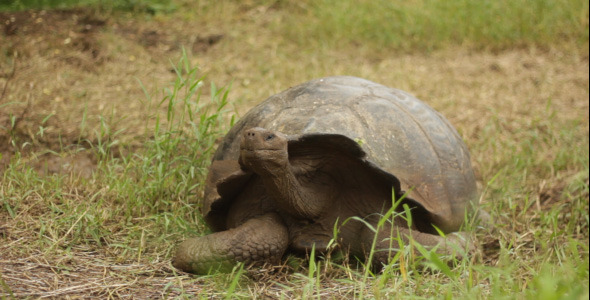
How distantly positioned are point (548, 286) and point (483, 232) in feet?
6.36

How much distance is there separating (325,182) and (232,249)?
1.69 ft

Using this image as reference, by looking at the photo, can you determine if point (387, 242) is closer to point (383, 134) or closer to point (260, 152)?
point (383, 134)

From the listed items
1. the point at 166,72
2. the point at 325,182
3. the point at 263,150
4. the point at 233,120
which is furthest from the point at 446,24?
the point at 263,150

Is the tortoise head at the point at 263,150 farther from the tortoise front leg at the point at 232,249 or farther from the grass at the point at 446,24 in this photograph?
the grass at the point at 446,24

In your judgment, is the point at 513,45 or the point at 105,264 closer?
the point at 105,264

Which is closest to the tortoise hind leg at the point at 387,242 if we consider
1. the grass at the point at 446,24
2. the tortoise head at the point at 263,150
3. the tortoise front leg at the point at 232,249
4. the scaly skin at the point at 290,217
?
the scaly skin at the point at 290,217

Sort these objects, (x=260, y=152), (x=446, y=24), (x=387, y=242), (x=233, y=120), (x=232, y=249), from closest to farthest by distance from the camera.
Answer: (x=260, y=152)
(x=232, y=249)
(x=387, y=242)
(x=233, y=120)
(x=446, y=24)

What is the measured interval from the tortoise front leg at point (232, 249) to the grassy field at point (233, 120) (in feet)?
0.20

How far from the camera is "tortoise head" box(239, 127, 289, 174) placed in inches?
93.1

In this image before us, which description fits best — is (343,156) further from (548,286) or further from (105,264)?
(548,286)

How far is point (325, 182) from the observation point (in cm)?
277

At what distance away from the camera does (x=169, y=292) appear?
2352mm

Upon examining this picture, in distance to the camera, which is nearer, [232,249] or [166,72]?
[232,249]

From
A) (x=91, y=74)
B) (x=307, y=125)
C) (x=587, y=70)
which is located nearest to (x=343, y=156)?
(x=307, y=125)
